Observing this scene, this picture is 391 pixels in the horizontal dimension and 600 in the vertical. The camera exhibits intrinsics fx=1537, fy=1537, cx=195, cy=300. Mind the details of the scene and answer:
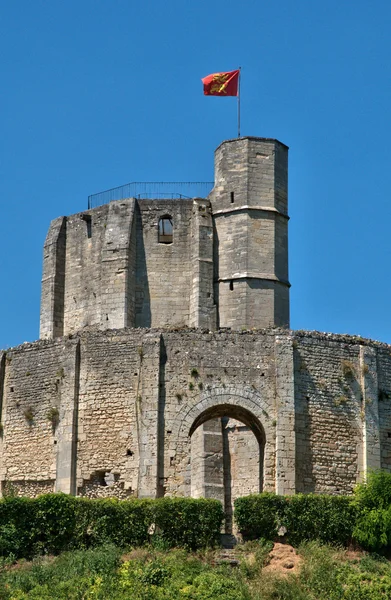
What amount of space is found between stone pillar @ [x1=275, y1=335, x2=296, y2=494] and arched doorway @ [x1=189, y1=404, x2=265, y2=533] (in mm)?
3129

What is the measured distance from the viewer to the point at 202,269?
4875 centimetres

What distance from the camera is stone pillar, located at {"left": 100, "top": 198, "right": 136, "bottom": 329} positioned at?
1919 inches

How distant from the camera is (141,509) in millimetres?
37094

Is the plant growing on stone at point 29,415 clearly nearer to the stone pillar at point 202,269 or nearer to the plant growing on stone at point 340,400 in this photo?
the stone pillar at point 202,269

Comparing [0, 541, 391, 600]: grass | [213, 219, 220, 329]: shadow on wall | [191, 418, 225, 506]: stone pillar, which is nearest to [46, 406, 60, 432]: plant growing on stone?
[191, 418, 225, 506]: stone pillar

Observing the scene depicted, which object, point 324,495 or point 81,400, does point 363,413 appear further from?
point 81,400

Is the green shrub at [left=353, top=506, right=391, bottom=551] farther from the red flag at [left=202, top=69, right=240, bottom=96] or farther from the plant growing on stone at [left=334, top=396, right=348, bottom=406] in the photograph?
the red flag at [left=202, top=69, right=240, bottom=96]

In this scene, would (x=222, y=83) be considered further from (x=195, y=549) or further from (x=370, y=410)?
(x=195, y=549)

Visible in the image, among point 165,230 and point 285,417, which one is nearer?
point 285,417

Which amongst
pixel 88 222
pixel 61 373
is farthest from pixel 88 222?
pixel 61 373

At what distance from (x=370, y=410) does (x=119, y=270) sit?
10644mm

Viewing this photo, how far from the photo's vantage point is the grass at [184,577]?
3381 centimetres

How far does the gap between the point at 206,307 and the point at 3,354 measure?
7272mm

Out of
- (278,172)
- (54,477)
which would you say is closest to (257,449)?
(54,477)
